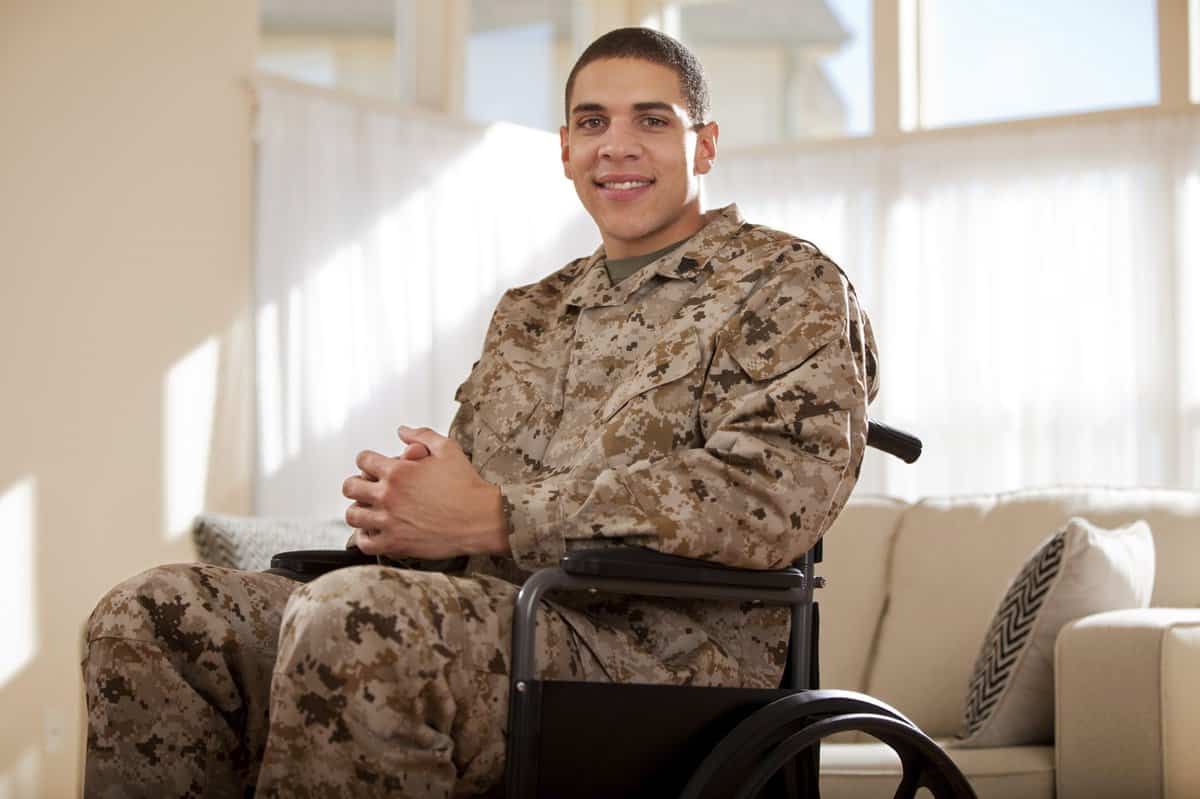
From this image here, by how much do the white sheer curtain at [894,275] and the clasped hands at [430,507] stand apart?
137 inches

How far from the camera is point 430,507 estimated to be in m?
1.70

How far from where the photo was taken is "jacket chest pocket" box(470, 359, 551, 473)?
2.03 m

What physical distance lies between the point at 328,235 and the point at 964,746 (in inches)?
134

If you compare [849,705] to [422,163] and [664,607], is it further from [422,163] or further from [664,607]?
[422,163]

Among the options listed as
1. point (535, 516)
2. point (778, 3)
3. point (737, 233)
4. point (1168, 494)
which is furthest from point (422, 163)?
point (535, 516)

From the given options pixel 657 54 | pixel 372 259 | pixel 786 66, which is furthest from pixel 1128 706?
pixel 786 66

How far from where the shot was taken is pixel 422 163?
18.4ft

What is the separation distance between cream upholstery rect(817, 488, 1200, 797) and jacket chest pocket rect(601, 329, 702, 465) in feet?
3.14

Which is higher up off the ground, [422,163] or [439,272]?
[422,163]

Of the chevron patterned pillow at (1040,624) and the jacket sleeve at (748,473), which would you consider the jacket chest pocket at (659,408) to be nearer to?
the jacket sleeve at (748,473)

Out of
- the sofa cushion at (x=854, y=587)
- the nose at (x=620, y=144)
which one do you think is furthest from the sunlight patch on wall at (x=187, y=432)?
the nose at (x=620, y=144)

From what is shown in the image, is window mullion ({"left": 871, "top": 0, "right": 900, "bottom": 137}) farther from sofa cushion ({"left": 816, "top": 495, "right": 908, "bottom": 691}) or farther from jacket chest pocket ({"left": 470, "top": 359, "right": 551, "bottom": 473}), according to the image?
jacket chest pocket ({"left": 470, "top": 359, "right": 551, "bottom": 473})

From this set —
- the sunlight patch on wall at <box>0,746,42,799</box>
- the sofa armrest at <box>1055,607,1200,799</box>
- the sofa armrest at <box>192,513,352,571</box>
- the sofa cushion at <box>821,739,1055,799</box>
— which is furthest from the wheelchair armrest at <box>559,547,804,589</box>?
the sunlight patch on wall at <box>0,746,42,799</box>

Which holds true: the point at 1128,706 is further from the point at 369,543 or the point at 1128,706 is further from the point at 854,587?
the point at 369,543
